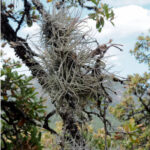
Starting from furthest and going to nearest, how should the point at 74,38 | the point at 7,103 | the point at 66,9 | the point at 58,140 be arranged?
the point at 66,9
the point at 74,38
the point at 58,140
the point at 7,103

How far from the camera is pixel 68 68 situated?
3.48 feet

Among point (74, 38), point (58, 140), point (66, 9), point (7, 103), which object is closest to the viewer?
point (7, 103)

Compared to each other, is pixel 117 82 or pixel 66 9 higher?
pixel 66 9

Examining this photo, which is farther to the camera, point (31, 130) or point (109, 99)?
point (109, 99)

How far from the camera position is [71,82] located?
101cm

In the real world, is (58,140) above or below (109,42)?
below

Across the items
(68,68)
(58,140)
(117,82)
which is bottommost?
(58,140)

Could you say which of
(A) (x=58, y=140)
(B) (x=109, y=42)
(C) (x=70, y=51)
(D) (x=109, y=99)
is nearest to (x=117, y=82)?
(D) (x=109, y=99)

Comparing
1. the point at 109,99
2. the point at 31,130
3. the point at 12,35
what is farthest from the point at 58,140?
the point at 12,35

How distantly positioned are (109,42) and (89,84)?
262 millimetres

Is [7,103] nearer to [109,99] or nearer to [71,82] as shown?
[71,82]

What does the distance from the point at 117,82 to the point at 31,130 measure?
572 mm

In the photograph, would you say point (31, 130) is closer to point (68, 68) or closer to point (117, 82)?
point (68, 68)

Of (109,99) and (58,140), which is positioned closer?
(58,140)
